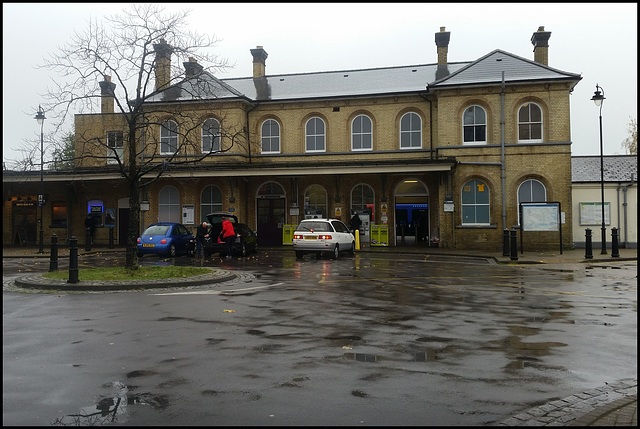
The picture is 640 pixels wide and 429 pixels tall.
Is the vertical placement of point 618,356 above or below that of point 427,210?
below

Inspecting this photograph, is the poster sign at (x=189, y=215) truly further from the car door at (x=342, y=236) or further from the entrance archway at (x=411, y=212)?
the entrance archway at (x=411, y=212)

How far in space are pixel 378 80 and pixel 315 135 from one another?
17.8 feet

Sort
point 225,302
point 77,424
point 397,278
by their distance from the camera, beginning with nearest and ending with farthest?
point 77,424
point 225,302
point 397,278

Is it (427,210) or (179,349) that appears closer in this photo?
(179,349)

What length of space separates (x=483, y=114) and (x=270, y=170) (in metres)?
11.6

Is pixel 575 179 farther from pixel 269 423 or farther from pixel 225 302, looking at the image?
pixel 269 423

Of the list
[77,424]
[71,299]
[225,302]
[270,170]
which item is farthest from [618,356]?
[270,170]

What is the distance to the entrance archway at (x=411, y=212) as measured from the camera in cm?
3052

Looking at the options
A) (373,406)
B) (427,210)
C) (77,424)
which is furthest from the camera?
(427,210)

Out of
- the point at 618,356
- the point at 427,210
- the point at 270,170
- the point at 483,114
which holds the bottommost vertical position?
the point at 618,356

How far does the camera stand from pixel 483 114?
28.9m

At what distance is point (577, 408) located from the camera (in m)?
4.99

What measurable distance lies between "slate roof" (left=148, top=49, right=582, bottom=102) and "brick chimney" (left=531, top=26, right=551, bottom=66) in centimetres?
217

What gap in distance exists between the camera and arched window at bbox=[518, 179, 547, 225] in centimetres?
2809
